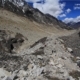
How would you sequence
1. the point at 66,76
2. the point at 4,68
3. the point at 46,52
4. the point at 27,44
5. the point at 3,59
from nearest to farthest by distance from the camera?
the point at 66,76, the point at 4,68, the point at 3,59, the point at 46,52, the point at 27,44

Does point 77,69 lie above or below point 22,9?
below

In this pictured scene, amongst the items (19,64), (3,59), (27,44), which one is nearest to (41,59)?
(19,64)

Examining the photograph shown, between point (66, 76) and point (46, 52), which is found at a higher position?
point (46, 52)

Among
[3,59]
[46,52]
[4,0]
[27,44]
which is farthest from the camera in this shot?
[4,0]

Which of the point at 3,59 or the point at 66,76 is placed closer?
the point at 66,76

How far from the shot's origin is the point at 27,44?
52.9 metres

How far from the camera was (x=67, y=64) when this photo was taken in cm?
3228

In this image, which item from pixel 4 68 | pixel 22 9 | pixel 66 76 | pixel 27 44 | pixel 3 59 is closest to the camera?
pixel 66 76

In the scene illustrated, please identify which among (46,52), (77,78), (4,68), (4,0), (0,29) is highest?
(4,0)

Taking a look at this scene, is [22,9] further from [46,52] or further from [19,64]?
[19,64]

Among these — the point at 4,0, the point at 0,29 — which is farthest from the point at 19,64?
the point at 4,0

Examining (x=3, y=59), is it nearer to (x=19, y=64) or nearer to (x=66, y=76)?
(x=19, y=64)

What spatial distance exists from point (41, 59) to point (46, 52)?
5.00 m

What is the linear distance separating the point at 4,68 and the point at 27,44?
22.1m
